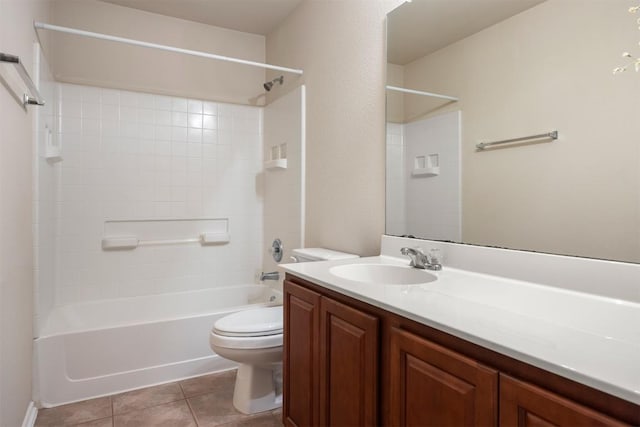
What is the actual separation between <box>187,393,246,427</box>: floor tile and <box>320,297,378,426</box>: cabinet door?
81 cm

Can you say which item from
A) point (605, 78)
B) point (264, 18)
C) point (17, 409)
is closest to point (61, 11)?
point (264, 18)

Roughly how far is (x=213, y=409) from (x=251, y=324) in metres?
0.51

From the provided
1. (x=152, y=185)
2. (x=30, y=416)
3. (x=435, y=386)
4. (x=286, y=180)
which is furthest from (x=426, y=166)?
(x=30, y=416)

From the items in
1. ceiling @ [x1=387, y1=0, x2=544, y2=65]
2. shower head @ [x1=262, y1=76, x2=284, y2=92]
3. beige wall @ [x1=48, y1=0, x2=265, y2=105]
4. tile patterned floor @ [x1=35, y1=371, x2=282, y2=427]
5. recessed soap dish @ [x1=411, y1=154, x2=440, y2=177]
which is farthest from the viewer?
shower head @ [x1=262, y1=76, x2=284, y2=92]

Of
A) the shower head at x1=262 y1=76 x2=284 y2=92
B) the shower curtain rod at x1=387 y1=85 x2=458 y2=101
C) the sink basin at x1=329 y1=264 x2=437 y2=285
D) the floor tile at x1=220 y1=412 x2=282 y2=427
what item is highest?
the shower head at x1=262 y1=76 x2=284 y2=92

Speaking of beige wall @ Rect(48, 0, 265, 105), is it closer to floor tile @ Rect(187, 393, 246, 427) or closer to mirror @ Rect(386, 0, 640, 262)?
mirror @ Rect(386, 0, 640, 262)

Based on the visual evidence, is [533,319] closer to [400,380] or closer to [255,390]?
[400,380]

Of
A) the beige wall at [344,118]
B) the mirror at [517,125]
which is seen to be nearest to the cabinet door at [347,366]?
the mirror at [517,125]

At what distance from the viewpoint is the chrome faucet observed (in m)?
1.47

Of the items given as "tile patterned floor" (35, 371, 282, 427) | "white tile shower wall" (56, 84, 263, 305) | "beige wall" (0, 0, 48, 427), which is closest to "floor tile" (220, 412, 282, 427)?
"tile patterned floor" (35, 371, 282, 427)

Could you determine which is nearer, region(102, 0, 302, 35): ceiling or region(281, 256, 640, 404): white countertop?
Answer: region(281, 256, 640, 404): white countertop

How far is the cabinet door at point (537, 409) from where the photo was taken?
599 mm

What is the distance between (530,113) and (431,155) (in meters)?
0.48

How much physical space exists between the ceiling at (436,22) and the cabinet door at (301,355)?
3.85ft
